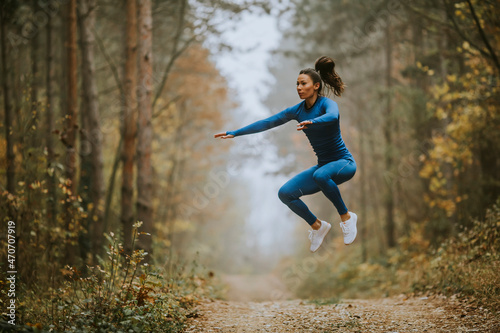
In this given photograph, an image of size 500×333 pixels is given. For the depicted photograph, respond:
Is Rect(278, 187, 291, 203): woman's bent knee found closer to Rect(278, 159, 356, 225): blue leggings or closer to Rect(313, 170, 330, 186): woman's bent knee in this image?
Rect(278, 159, 356, 225): blue leggings

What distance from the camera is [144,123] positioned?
938cm

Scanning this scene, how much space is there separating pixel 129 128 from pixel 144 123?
46cm

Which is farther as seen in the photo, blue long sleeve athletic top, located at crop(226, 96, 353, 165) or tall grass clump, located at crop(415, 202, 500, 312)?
tall grass clump, located at crop(415, 202, 500, 312)

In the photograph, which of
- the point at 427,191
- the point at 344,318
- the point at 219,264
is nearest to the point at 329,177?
the point at 344,318

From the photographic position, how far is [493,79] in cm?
956

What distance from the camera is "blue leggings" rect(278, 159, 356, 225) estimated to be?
5605 mm

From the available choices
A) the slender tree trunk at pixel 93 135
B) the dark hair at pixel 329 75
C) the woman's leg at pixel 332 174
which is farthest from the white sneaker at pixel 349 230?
the slender tree trunk at pixel 93 135

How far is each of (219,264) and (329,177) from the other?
3483 cm

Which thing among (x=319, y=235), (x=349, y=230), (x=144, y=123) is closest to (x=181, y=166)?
(x=144, y=123)

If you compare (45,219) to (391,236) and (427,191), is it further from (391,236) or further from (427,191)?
(391,236)

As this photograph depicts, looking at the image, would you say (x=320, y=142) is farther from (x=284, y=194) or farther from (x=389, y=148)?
(x=389, y=148)

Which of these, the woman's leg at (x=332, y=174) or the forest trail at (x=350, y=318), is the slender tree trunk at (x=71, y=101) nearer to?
the forest trail at (x=350, y=318)

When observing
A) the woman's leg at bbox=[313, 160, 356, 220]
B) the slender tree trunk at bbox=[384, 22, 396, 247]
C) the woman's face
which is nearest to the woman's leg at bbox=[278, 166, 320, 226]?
the woman's leg at bbox=[313, 160, 356, 220]

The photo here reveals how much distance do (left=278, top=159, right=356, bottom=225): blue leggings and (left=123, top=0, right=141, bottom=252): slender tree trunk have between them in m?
4.58
